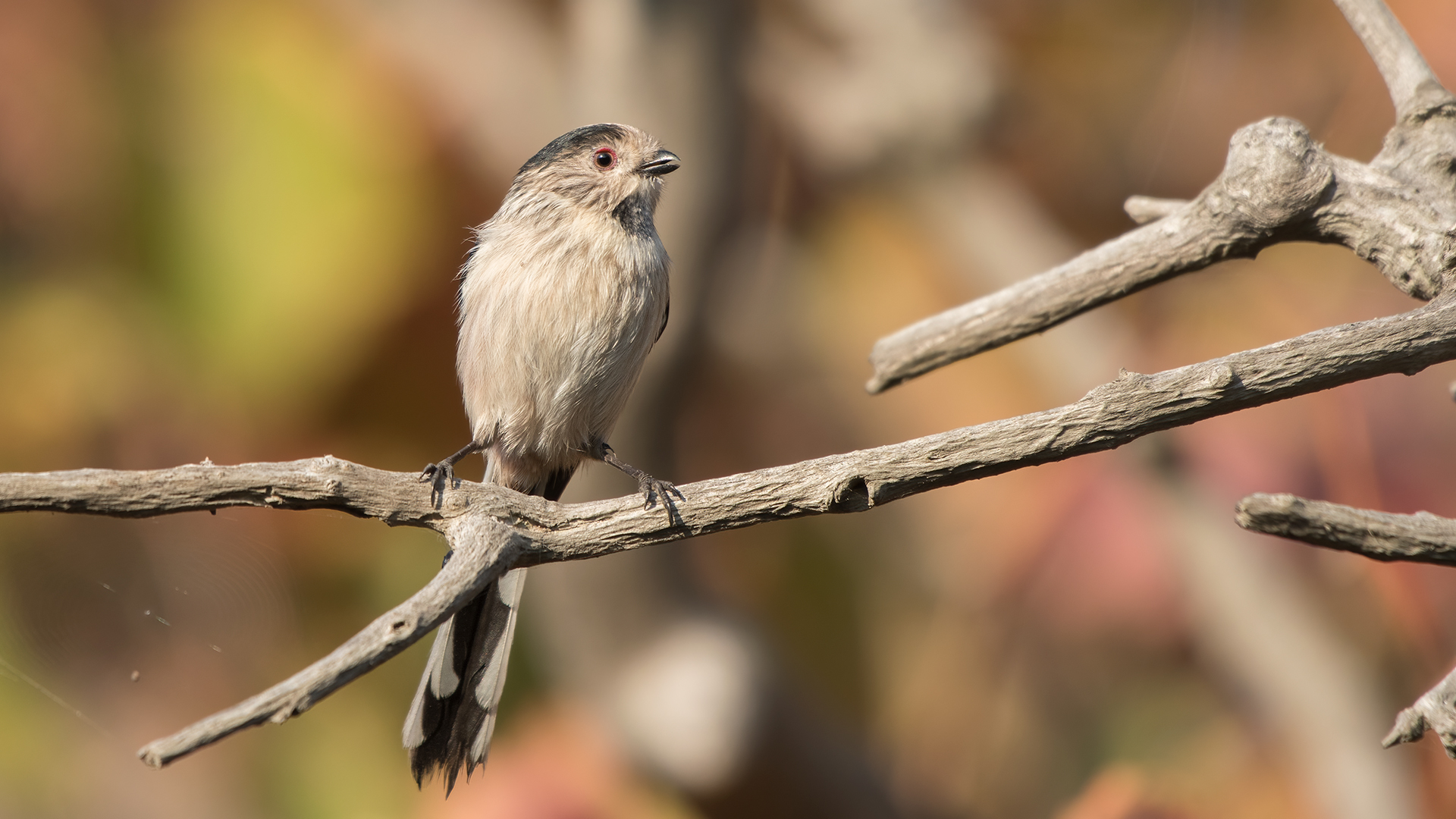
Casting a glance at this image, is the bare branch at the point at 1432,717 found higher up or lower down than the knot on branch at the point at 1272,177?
lower down

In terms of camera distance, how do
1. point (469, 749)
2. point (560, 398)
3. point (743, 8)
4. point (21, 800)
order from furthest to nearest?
point (21, 800)
point (743, 8)
point (560, 398)
point (469, 749)

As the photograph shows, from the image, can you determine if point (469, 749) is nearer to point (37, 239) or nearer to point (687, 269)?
point (687, 269)

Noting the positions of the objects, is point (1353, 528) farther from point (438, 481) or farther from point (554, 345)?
point (554, 345)

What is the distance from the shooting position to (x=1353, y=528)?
60.0 inches

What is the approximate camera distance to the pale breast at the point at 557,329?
107 inches

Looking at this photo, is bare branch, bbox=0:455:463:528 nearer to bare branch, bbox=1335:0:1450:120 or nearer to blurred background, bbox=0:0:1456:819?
bare branch, bbox=1335:0:1450:120

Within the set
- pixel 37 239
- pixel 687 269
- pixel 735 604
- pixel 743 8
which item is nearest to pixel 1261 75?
pixel 743 8

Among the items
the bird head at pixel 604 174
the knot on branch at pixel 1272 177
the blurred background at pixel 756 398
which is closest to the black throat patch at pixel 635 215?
the bird head at pixel 604 174

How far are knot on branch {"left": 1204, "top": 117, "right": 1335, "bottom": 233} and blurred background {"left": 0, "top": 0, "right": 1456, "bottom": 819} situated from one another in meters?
2.85

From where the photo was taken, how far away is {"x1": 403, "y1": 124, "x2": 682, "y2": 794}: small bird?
258 cm

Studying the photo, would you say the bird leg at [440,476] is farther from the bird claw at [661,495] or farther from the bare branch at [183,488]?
the bird claw at [661,495]

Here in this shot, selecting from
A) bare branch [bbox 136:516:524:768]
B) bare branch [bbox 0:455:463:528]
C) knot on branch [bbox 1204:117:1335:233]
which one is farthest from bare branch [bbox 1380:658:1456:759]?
bare branch [bbox 0:455:463:528]

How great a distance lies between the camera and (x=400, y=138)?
637 cm

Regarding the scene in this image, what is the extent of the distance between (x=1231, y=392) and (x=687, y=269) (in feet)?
11.4
